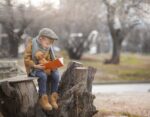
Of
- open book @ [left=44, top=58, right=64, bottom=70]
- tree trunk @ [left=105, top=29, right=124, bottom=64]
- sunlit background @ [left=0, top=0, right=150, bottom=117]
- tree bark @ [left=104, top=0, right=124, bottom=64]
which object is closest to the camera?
open book @ [left=44, top=58, right=64, bottom=70]

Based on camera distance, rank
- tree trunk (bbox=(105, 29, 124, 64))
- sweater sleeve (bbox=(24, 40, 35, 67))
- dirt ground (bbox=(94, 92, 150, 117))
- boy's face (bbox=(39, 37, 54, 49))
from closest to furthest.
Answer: sweater sleeve (bbox=(24, 40, 35, 67))
boy's face (bbox=(39, 37, 54, 49))
dirt ground (bbox=(94, 92, 150, 117))
tree trunk (bbox=(105, 29, 124, 64))

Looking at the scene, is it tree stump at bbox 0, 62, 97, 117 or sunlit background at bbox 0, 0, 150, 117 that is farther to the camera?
sunlit background at bbox 0, 0, 150, 117

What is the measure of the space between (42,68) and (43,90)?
406 millimetres

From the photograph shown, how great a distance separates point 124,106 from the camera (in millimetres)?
11844

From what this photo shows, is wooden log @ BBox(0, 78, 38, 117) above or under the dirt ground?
above

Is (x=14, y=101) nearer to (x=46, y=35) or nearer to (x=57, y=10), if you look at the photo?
(x=46, y=35)

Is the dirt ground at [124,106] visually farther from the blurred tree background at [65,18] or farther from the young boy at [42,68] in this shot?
the blurred tree background at [65,18]

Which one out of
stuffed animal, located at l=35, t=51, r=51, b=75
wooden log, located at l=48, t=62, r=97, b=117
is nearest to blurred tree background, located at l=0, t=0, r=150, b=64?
wooden log, located at l=48, t=62, r=97, b=117

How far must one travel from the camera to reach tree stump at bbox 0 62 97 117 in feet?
27.8

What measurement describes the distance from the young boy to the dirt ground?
1.68 meters

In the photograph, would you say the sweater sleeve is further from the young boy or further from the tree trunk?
the tree trunk

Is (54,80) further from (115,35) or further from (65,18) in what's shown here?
(115,35)

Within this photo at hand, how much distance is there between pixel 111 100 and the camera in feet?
43.1

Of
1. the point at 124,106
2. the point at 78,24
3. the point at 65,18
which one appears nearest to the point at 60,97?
the point at 124,106
